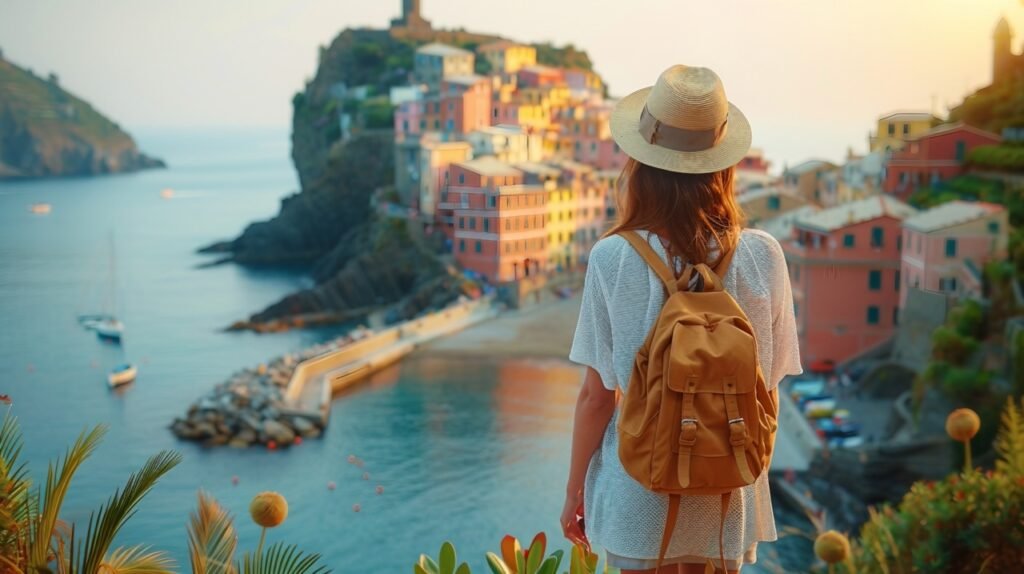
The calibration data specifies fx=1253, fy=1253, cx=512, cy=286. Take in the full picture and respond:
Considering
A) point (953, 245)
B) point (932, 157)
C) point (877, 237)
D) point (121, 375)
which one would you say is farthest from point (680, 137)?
point (932, 157)

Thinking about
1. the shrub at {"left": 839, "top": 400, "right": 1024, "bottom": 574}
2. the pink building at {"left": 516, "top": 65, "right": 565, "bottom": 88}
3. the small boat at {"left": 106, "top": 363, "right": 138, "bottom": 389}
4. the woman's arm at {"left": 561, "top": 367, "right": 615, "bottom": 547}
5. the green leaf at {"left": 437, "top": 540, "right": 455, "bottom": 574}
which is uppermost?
the pink building at {"left": 516, "top": 65, "right": 565, "bottom": 88}

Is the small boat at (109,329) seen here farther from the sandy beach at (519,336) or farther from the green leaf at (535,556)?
the green leaf at (535,556)

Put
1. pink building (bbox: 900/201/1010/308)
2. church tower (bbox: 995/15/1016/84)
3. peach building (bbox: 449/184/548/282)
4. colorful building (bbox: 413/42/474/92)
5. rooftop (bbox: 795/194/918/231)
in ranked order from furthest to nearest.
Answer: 1. colorful building (bbox: 413/42/474/92)
2. peach building (bbox: 449/184/548/282)
3. church tower (bbox: 995/15/1016/84)
4. rooftop (bbox: 795/194/918/231)
5. pink building (bbox: 900/201/1010/308)

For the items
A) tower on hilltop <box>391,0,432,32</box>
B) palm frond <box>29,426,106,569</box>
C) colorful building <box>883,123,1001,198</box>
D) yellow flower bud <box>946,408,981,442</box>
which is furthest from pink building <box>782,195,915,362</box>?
tower on hilltop <box>391,0,432,32</box>

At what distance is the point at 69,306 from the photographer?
1079 centimetres

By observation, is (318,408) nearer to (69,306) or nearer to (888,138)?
(69,306)

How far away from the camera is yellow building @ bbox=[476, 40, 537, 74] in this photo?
75.7ft

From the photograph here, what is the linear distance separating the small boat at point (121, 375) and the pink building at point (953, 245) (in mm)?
7169

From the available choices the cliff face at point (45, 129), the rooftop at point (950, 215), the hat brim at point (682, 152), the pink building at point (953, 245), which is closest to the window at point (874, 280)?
the pink building at point (953, 245)

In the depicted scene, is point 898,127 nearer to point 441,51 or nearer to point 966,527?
point 441,51

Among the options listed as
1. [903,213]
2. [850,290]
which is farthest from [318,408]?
[903,213]

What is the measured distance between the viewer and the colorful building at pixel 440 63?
2302 centimetres

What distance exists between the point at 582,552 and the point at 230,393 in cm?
1088

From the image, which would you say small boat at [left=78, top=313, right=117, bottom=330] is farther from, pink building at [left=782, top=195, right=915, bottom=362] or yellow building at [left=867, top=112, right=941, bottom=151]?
yellow building at [left=867, top=112, right=941, bottom=151]
